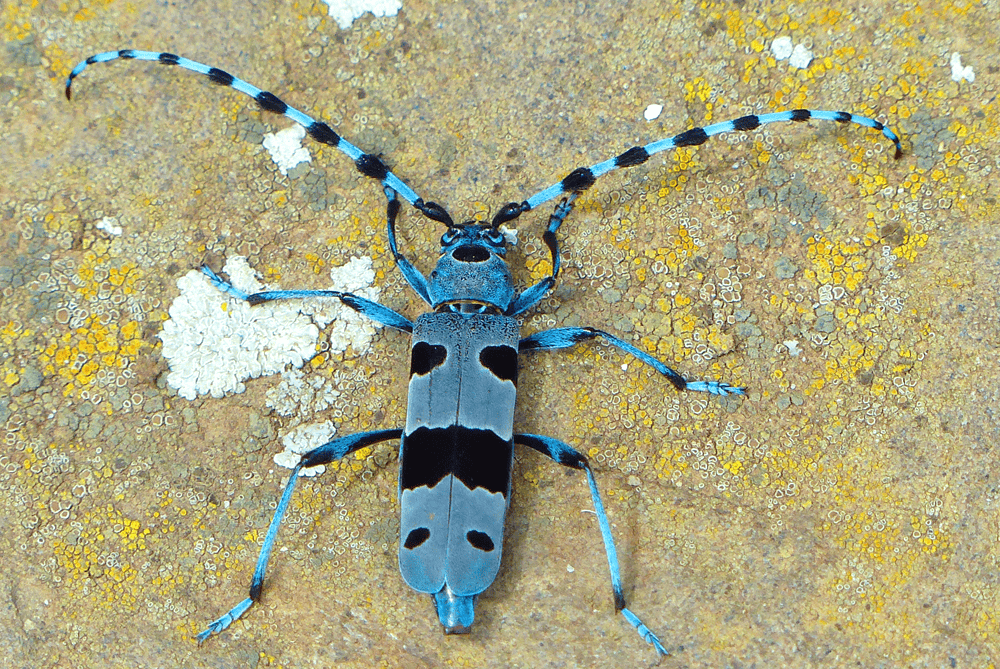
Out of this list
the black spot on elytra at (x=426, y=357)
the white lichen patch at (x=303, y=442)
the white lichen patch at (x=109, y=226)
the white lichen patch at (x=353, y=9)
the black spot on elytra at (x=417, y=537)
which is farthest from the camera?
the white lichen patch at (x=353, y=9)

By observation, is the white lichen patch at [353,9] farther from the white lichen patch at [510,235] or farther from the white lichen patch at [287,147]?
the white lichen patch at [510,235]

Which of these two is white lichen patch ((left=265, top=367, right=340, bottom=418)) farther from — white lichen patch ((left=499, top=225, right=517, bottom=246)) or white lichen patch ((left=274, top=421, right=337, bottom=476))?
white lichen patch ((left=499, top=225, right=517, bottom=246))

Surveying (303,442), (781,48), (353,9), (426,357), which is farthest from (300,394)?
(781,48)

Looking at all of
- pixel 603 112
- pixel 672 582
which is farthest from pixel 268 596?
pixel 603 112

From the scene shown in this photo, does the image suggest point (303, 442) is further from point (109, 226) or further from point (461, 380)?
point (109, 226)

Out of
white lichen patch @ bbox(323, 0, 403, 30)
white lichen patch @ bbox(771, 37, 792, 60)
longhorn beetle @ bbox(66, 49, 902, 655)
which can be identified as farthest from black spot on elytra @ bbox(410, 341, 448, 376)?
white lichen patch @ bbox(771, 37, 792, 60)

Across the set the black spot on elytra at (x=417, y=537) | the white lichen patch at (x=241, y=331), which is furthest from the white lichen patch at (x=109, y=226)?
the black spot on elytra at (x=417, y=537)

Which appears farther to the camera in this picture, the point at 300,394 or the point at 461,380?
the point at 300,394
